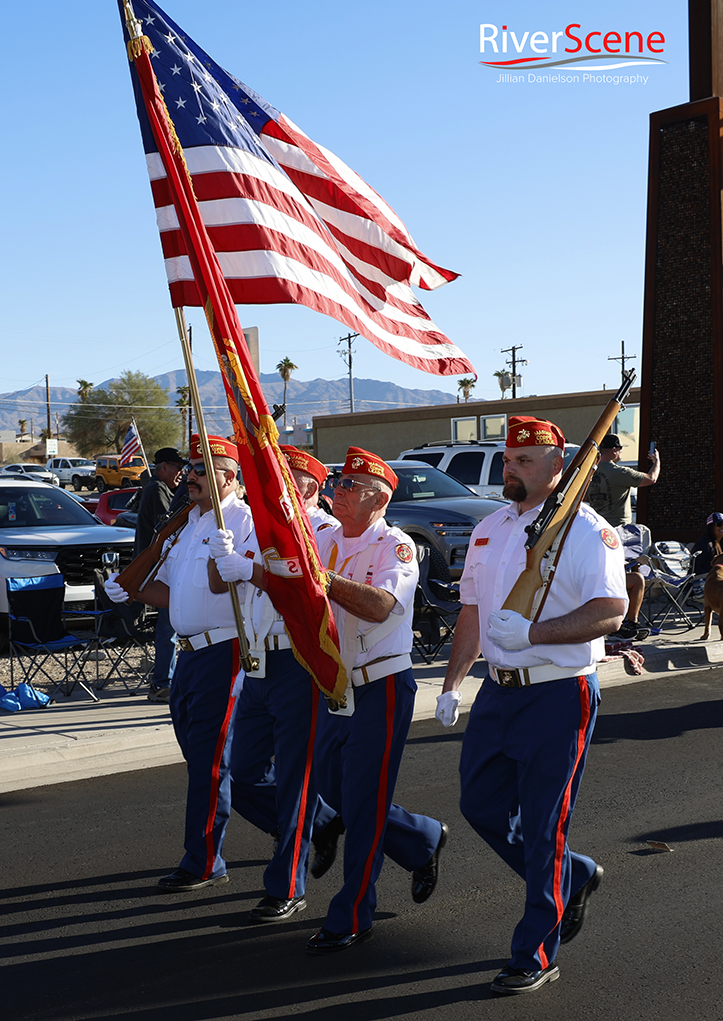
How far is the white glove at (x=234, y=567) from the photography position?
15.5 feet

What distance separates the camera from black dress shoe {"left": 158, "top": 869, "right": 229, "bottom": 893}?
5.00 meters

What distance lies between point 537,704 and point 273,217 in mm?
2869

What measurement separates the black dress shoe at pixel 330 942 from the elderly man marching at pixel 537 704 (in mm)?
663

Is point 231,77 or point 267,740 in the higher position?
point 231,77

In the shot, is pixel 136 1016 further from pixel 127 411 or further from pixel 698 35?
pixel 127 411

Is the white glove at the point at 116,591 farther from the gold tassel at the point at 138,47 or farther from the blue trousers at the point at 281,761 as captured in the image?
the gold tassel at the point at 138,47

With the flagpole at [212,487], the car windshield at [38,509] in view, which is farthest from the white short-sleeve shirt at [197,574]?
the car windshield at [38,509]

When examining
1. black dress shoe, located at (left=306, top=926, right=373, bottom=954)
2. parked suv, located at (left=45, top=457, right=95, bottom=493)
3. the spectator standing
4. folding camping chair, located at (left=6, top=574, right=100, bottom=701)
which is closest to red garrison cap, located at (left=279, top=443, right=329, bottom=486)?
black dress shoe, located at (left=306, top=926, right=373, bottom=954)

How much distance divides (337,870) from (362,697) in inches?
56.5

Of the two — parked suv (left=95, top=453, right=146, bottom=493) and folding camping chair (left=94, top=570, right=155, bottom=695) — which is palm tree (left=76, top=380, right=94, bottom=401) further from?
folding camping chair (left=94, top=570, right=155, bottom=695)

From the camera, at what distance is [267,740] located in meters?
4.95

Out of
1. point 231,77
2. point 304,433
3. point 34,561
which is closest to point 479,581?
point 231,77

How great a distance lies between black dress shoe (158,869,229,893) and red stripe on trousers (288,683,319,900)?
567 mm

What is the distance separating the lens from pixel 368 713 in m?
4.42
